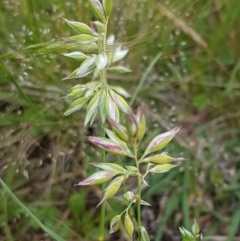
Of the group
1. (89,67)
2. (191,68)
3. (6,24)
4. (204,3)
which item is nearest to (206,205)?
(191,68)

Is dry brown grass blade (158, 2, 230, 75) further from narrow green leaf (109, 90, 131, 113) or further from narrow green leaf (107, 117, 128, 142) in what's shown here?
narrow green leaf (107, 117, 128, 142)

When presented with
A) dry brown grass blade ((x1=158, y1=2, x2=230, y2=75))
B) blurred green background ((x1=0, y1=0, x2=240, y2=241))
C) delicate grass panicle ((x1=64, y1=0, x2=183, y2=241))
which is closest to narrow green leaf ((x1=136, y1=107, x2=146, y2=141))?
delicate grass panicle ((x1=64, y1=0, x2=183, y2=241))

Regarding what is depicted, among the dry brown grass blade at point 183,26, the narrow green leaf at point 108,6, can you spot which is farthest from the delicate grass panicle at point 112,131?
the dry brown grass blade at point 183,26

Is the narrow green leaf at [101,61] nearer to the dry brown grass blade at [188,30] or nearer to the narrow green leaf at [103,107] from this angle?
the narrow green leaf at [103,107]

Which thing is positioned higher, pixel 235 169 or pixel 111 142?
pixel 111 142

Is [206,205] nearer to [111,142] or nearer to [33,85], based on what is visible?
[33,85]

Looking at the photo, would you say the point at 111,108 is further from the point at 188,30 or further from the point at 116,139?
the point at 188,30

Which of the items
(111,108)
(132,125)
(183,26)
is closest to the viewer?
(132,125)

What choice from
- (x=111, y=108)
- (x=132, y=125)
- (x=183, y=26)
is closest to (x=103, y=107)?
(x=111, y=108)
